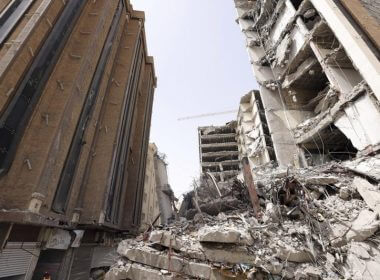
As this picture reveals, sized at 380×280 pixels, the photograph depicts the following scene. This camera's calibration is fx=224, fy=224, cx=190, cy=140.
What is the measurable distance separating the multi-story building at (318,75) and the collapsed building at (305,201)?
8 centimetres

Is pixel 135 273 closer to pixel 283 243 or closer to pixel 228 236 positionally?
pixel 228 236

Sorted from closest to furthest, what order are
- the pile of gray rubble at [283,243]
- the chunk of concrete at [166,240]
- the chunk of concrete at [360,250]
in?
the chunk of concrete at [360,250] → the pile of gray rubble at [283,243] → the chunk of concrete at [166,240]

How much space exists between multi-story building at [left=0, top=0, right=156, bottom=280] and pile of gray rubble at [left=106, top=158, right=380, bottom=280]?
2881 mm

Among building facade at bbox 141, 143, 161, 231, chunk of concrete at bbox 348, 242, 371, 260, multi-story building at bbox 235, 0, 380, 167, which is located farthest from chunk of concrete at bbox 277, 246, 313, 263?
building facade at bbox 141, 143, 161, 231

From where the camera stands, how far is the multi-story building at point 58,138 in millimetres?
6207

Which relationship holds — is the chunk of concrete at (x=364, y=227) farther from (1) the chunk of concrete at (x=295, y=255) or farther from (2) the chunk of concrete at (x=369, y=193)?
(1) the chunk of concrete at (x=295, y=255)

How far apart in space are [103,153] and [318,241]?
9.69m

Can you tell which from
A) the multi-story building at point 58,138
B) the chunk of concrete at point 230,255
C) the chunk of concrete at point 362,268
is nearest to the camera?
the chunk of concrete at point 362,268

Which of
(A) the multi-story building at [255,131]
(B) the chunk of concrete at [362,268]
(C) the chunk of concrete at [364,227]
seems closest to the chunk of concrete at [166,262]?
(B) the chunk of concrete at [362,268]

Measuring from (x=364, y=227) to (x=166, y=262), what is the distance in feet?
14.2

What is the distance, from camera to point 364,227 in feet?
15.3

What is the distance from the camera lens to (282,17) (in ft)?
68.8

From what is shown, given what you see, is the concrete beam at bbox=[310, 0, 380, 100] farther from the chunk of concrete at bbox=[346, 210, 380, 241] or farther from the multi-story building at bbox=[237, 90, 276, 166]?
the multi-story building at bbox=[237, 90, 276, 166]

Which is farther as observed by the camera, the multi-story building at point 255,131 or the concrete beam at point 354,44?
the multi-story building at point 255,131
